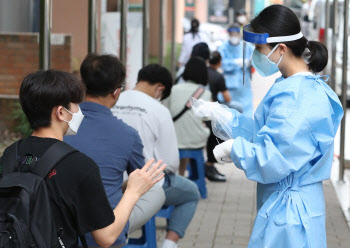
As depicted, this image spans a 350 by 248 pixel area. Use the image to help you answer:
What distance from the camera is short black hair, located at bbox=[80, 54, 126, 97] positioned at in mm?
4383

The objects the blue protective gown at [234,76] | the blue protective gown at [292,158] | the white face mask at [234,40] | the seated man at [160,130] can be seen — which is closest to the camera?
the blue protective gown at [292,158]

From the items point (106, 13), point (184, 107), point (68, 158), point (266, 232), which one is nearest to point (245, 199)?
point (184, 107)

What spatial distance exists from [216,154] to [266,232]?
0.41 meters

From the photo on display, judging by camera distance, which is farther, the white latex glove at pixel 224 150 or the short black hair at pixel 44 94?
the white latex glove at pixel 224 150

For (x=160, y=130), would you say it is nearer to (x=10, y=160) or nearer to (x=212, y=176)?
(x=10, y=160)

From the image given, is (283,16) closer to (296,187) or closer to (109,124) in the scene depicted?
(296,187)

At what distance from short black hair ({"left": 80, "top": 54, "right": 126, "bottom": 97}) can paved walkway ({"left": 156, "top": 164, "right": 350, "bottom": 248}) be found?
2.19 meters

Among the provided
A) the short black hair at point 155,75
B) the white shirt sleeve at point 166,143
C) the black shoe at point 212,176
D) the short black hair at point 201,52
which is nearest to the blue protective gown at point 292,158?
the white shirt sleeve at point 166,143

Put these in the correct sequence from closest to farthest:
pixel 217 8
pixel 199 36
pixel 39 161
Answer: pixel 39 161 → pixel 199 36 → pixel 217 8

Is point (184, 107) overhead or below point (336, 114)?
below

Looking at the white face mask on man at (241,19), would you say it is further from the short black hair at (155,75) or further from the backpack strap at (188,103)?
the short black hair at (155,75)

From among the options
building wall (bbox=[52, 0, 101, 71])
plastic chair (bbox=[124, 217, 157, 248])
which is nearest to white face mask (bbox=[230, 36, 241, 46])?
building wall (bbox=[52, 0, 101, 71])

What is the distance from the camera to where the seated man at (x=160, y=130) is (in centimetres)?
556

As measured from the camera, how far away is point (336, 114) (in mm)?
3629
